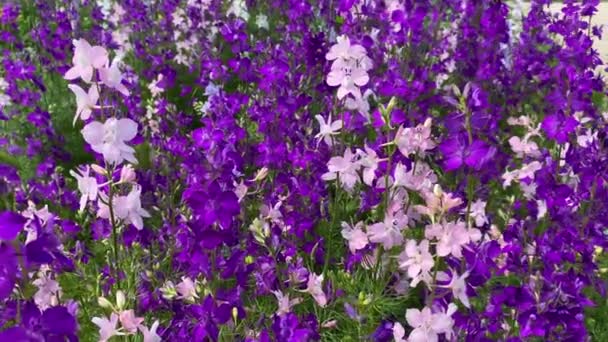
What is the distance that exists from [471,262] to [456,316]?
179 mm

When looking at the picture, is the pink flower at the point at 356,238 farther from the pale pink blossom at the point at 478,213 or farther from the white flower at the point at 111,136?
the white flower at the point at 111,136

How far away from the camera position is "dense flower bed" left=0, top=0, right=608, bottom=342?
215 centimetres

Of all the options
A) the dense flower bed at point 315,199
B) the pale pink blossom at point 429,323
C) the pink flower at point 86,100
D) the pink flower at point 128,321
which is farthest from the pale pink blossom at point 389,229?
the pink flower at point 86,100

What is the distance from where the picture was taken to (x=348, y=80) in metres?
2.98

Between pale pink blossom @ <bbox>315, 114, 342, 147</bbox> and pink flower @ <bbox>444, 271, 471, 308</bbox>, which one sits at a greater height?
pale pink blossom @ <bbox>315, 114, 342, 147</bbox>

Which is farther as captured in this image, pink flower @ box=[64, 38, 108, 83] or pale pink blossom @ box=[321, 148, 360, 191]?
pale pink blossom @ box=[321, 148, 360, 191]

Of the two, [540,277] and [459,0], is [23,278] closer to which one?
[540,277]

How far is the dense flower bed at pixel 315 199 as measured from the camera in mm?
2152

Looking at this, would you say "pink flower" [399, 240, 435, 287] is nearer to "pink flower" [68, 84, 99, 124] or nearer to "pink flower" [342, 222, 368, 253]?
"pink flower" [342, 222, 368, 253]

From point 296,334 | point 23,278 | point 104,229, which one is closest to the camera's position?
point 23,278

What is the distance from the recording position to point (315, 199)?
328 centimetres

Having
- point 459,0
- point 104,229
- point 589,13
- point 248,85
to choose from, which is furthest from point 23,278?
point 459,0

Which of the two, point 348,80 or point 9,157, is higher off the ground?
point 348,80

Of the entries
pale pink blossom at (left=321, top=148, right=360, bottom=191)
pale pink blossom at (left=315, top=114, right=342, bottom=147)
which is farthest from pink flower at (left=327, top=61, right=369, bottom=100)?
pale pink blossom at (left=321, top=148, right=360, bottom=191)
